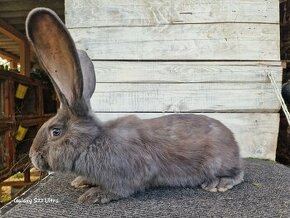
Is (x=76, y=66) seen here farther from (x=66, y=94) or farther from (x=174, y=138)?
(x=174, y=138)

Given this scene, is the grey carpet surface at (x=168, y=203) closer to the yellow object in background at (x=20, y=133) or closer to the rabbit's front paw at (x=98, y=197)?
the rabbit's front paw at (x=98, y=197)

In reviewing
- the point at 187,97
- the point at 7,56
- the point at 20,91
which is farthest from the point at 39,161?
the point at 7,56

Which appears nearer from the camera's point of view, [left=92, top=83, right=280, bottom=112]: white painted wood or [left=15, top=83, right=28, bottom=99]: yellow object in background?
[left=92, top=83, right=280, bottom=112]: white painted wood

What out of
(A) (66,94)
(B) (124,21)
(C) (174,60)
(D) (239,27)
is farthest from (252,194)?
(B) (124,21)

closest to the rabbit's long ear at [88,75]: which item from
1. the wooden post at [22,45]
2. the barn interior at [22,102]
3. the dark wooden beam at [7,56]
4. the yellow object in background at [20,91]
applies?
the barn interior at [22,102]

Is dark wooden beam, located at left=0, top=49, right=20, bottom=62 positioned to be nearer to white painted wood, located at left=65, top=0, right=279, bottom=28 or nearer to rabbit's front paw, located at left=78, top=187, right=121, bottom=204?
white painted wood, located at left=65, top=0, right=279, bottom=28

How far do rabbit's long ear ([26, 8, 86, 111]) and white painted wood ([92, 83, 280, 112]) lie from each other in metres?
0.71

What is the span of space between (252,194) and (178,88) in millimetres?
772

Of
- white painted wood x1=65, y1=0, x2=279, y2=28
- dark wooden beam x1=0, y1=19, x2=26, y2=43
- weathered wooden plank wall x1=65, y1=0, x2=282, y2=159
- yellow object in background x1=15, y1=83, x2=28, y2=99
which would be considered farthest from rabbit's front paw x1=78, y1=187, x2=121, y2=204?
dark wooden beam x1=0, y1=19, x2=26, y2=43

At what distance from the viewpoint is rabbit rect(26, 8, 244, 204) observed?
2.97 feet

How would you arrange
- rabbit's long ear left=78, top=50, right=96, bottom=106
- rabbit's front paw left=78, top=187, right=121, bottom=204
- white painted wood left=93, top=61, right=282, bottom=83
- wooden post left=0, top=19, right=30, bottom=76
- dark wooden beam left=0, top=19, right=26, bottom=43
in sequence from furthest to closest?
wooden post left=0, top=19, right=30, bottom=76
dark wooden beam left=0, top=19, right=26, bottom=43
white painted wood left=93, top=61, right=282, bottom=83
rabbit's long ear left=78, top=50, right=96, bottom=106
rabbit's front paw left=78, top=187, right=121, bottom=204

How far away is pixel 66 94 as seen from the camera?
3.09 feet

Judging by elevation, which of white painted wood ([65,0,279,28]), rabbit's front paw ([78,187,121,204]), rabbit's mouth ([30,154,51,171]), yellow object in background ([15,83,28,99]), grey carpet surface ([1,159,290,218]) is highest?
white painted wood ([65,0,279,28])

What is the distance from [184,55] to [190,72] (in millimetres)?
98
